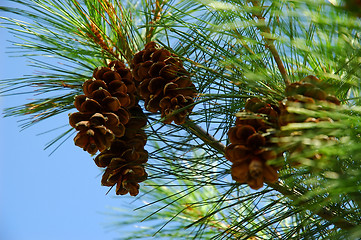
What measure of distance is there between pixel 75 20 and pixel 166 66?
1.07ft

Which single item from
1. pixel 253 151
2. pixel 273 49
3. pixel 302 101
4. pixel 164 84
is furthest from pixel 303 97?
pixel 164 84

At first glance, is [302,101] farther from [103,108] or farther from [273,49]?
[103,108]

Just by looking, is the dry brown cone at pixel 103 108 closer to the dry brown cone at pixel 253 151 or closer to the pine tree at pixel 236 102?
the pine tree at pixel 236 102

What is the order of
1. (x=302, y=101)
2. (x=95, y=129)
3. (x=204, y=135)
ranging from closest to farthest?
(x=302, y=101) → (x=95, y=129) → (x=204, y=135)

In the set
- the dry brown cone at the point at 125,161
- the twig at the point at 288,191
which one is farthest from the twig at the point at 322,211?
the dry brown cone at the point at 125,161

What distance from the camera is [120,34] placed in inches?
41.6

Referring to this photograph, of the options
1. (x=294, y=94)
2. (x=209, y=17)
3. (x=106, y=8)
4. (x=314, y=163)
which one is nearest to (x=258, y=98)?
(x=294, y=94)

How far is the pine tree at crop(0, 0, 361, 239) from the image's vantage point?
0.63m

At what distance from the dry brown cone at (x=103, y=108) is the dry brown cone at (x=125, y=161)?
0.14ft

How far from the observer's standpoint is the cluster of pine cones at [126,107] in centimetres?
85

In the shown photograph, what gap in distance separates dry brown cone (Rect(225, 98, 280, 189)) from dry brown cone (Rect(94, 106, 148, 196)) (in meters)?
0.24

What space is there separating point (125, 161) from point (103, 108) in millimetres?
113

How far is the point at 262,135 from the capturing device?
0.65 meters

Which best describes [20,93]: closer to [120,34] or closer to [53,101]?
[53,101]
